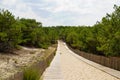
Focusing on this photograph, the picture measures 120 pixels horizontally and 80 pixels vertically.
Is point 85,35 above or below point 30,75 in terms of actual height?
above

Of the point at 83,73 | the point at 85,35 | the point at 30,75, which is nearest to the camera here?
the point at 30,75

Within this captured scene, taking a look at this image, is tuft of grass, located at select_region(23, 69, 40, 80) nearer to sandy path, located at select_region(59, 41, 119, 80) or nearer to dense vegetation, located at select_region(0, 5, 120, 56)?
sandy path, located at select_region(59, 41, 119, 80)

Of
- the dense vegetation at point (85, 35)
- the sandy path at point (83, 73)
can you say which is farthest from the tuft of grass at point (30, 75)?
the dense vegetation at point (85, 35)

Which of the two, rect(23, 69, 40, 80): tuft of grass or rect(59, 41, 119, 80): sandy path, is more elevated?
rect(23, 69, 40, 80): tuft of grass

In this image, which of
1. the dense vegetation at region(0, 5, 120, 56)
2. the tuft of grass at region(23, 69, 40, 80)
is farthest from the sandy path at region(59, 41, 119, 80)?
the tuft of grass at region(23, 69, 40, 80)

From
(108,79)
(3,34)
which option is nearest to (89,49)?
(3,34)

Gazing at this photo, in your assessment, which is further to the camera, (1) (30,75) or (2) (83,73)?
(2) (83,73)

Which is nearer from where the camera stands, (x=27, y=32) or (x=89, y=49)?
(x=89, y=49)

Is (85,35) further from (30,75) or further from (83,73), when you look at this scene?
(30,75)

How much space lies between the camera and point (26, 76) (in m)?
18.8

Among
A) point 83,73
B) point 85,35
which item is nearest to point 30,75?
point 83,73

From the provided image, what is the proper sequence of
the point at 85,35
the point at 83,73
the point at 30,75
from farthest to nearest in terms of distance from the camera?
the point at 85,35, the point at 83,73, the point at 30,75

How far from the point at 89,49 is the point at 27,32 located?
1562 inches

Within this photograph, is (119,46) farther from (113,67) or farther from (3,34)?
(3,34)
